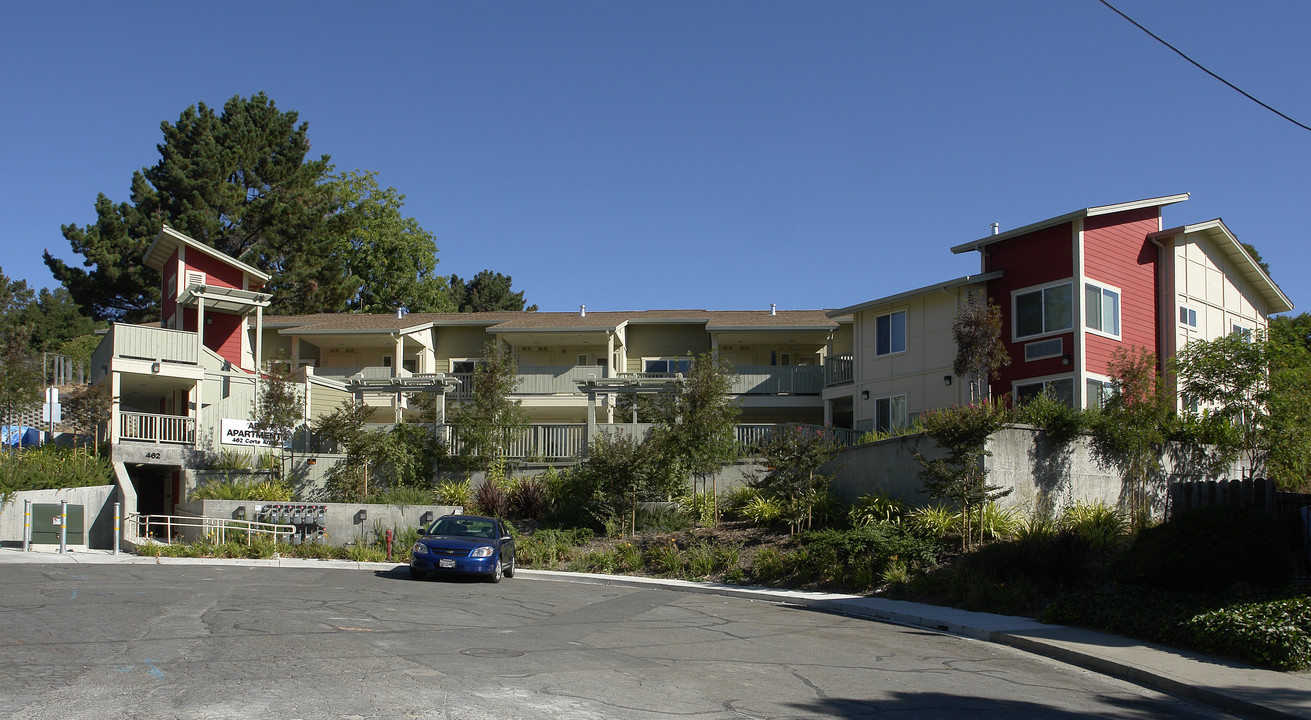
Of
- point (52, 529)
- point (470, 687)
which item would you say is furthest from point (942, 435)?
point (52, 529)

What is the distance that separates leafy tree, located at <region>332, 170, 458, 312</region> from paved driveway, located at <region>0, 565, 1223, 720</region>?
4300cm

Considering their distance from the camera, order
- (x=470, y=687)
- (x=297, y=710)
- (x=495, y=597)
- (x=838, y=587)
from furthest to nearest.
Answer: (x=838, y=587) → (x=495, y=597) → (x=470, y=687) → (x=297, y=710)

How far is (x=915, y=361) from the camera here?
31875mm

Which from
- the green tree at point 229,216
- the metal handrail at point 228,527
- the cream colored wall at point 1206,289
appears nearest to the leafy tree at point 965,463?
the cream colored wall at point 1206,289

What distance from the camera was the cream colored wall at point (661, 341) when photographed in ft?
139

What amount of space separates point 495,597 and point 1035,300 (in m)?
18.6

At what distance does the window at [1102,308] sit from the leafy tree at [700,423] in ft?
33.4

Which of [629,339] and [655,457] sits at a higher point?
[629,339]

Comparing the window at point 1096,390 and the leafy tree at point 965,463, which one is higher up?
the window at point 1096,390

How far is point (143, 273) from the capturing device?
151 ft

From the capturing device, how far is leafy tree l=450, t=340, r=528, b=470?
2886 centimetres

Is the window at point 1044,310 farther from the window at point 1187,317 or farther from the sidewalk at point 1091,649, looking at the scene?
the sidewalk at point 1091,649

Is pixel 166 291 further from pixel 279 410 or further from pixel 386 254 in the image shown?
pixel 386 254

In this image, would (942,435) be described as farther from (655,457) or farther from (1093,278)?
(1093,278)
